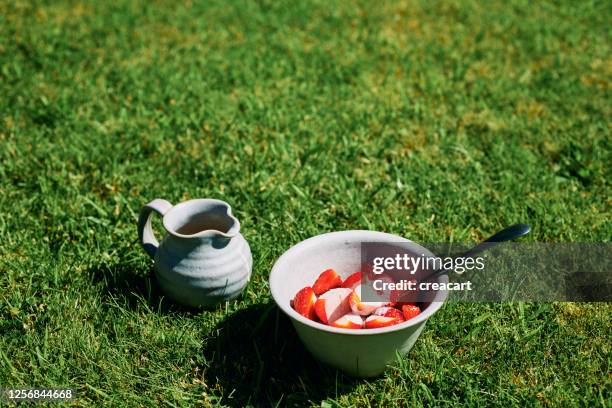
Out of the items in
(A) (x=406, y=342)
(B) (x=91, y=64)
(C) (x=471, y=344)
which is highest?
(B) (x=91, y=64)

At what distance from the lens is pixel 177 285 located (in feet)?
8.70

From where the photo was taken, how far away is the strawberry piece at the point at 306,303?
2.34 m

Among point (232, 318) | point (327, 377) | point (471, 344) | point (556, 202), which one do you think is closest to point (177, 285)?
point (232, 318)

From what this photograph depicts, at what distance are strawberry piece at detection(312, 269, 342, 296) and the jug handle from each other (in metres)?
0.71

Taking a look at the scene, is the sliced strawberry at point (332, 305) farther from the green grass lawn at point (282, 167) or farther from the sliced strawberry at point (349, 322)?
the green grass lawn at point (282, 167)

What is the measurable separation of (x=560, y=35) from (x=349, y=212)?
3.28 m

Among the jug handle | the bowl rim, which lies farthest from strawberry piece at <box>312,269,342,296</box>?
the jug handle

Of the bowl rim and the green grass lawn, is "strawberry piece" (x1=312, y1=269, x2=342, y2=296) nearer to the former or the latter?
the bowl rim

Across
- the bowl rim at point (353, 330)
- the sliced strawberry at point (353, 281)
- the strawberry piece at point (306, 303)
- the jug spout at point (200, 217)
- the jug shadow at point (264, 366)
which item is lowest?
the jug shadow at point (264, 366)

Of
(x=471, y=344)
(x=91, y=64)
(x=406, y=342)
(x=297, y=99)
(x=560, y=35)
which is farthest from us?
(x=560, y=35)

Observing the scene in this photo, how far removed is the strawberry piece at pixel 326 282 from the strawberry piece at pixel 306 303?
0.08m

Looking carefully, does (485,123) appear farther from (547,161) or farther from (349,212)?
(349,212)

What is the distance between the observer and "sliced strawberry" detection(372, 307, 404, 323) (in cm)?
229

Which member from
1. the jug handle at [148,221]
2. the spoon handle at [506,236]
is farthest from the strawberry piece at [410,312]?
the jug handle at [148,221]
